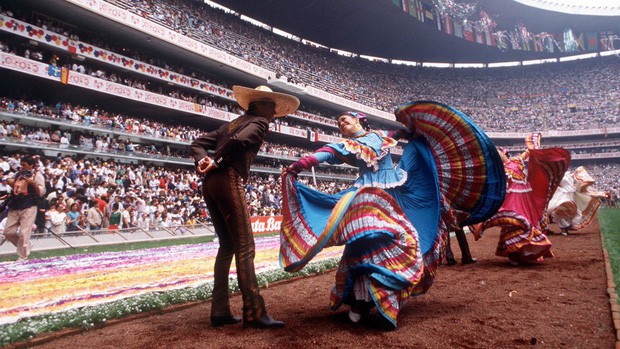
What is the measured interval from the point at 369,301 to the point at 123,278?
3812mm

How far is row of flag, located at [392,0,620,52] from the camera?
4041 cm

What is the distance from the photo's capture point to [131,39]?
22.4m

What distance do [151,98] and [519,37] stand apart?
43767mm

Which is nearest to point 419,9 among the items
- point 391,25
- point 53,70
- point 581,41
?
point 391,25

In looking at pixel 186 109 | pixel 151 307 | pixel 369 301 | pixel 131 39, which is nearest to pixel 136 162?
pixel 186 109

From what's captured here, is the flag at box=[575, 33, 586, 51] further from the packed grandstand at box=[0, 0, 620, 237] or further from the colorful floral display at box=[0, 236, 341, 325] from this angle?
the colorful floral display at box=[0, 236, 341, 325]

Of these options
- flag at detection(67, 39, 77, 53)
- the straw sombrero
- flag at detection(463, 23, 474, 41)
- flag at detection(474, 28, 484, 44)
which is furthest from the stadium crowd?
the straw sombrero

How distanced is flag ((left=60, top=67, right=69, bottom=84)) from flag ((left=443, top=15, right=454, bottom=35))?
3596 cm

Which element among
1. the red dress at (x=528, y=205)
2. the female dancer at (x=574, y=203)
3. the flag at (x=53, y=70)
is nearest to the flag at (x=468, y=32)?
the female dancer at (x=574, y=203)

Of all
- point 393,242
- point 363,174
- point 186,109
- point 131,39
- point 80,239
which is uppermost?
point 131,39

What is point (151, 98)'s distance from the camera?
22.0 m

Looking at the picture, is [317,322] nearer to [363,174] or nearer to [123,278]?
[363,174]

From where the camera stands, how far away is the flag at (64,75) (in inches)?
700

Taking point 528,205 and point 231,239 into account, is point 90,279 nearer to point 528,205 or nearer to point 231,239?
point 231,239
